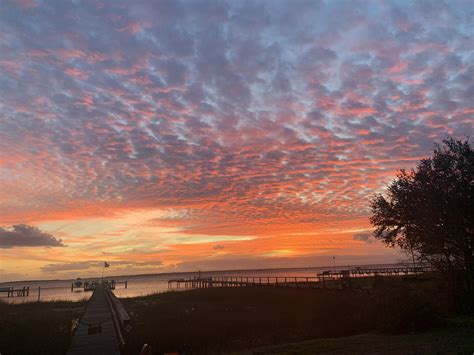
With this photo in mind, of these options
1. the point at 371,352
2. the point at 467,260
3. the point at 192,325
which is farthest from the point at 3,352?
the point at 467,260

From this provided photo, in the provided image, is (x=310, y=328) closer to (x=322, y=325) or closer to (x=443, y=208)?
(x=322, y=325)

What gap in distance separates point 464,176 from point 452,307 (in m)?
8.17

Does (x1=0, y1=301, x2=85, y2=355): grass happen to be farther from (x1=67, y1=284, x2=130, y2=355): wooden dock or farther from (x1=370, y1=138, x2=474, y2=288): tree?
(x1=370, y1=138, x2=474, y2=288): tree

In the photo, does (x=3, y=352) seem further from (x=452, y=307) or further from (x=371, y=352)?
(x=452, y=307)

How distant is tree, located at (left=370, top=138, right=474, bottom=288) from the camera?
2308cm

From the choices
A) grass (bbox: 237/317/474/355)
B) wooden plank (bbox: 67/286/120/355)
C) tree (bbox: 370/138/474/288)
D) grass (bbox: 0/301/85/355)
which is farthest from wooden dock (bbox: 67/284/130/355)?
tree (bbox: 370/138/474/288)

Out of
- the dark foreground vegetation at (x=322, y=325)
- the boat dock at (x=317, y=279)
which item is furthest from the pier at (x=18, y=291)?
the dark foreground vegetation at (x=322, y=325)

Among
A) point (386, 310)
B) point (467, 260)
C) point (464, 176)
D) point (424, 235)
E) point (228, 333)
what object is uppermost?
point (464, 176)

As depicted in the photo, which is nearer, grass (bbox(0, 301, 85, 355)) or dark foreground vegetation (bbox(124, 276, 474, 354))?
dark foreground vegetation (bbox(124, 276, 474, 354))

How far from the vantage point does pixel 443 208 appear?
75.6ft

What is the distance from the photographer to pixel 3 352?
18062mm

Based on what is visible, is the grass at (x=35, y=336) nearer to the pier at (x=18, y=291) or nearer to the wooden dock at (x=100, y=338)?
the wooden dock at (x=100, y=338)

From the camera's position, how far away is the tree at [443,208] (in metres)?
23.1

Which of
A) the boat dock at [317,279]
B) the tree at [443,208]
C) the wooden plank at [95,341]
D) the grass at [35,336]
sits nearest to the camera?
the wooden plank at [95,341]
